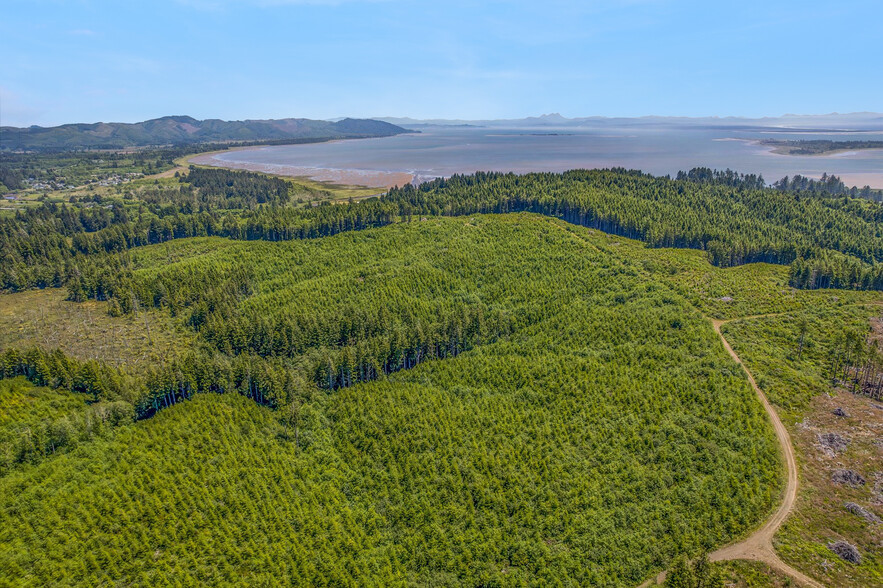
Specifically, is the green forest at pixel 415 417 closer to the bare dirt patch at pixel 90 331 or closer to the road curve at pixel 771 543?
the road curve at pixel 771 543

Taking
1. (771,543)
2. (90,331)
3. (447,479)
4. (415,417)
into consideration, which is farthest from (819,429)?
(90,331)

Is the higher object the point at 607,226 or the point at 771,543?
the point at 607,226

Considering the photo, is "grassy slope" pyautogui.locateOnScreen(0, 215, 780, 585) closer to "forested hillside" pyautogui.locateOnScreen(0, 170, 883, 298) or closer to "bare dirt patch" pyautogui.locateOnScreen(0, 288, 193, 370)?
"bare dirt patch" pyautogui.locateOnScreen(0, 288, 193, 370)

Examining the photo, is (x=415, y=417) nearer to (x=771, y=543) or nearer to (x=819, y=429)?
(x=771, y=543)

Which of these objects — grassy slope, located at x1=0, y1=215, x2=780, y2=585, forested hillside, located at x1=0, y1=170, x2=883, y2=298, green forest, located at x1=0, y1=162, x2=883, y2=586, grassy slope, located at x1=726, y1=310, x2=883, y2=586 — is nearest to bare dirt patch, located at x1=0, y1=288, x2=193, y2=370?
green forest, located at x1=0, y1=162, x2=883, y2=586

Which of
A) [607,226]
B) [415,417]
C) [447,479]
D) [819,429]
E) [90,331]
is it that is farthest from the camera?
[607,226]

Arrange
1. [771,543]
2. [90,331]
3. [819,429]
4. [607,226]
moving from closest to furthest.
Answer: [771,543]
[819,429]
[90,331]
[607,226]
